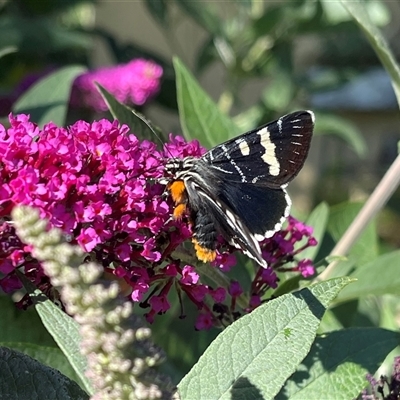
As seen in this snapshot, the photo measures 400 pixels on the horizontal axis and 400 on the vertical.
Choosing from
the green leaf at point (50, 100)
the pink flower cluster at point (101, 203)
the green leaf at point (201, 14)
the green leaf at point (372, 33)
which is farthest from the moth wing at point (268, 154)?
the green leaf at point (201, 14)

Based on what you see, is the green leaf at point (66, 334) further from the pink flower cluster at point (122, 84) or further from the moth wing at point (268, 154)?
the pink flower cluster at point (122, 84)

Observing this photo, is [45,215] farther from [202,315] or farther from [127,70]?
[127,70]

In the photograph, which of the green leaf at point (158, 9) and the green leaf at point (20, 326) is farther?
the green leaf at point (158, 9)

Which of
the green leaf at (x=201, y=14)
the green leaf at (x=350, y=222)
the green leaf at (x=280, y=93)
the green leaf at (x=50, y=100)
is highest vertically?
the green leaf at (x=201, y=14)

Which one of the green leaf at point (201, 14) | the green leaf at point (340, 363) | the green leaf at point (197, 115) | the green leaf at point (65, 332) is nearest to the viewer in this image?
the green leaf at point (65, 332)

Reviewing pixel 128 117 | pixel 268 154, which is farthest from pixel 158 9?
pixel 268 154

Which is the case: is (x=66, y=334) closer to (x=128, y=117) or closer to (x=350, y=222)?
(x=128, y=117)

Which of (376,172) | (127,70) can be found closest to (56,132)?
(127,70)

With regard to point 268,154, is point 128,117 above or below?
above
